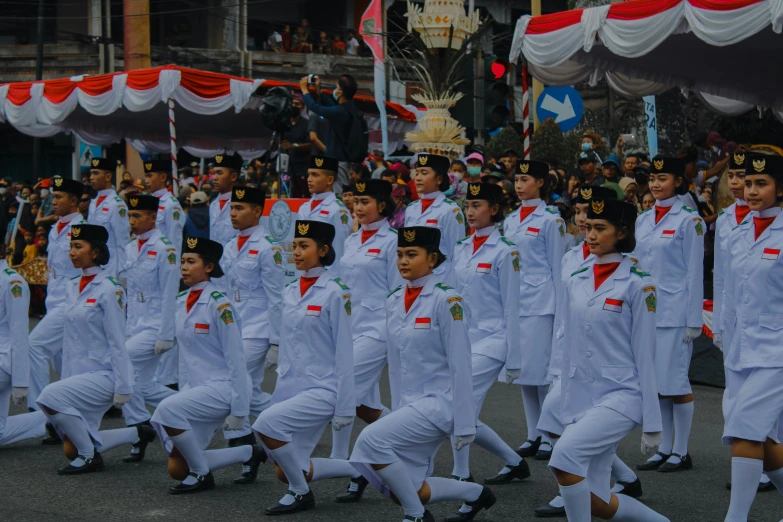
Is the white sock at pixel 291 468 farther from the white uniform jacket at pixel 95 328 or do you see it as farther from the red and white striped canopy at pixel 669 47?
the red and white striped canopy at pixel 669 47

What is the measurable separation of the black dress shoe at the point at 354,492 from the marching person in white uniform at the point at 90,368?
185cm

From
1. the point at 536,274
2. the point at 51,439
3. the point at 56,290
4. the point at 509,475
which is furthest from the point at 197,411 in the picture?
the point at 56,290

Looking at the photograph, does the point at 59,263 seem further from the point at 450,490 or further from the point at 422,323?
the point at 450,490

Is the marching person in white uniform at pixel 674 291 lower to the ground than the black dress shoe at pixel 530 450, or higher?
higher

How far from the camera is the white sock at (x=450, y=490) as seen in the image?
22.6 ft

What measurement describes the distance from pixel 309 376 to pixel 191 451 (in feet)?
3.27

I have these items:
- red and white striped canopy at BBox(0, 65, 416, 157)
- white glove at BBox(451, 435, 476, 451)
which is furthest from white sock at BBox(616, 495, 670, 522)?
red and white striped canopy at BBox(0, 65, 416, 157)

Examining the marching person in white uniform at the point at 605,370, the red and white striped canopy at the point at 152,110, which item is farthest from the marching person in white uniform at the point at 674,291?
the red and white striped canopy at the point at 152,110

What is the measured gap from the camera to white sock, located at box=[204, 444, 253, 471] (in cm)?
816

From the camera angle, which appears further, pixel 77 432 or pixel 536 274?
pixel 536 274

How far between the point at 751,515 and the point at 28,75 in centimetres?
2908

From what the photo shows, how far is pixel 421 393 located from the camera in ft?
22.5

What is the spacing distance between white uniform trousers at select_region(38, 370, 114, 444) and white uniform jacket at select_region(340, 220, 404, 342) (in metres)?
1.86

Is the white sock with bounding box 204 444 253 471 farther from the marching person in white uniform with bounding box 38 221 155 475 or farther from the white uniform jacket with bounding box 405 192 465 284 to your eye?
the white uniform jacket with bounding box 405 192 465 284
